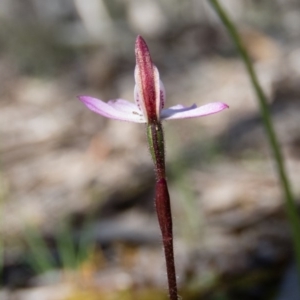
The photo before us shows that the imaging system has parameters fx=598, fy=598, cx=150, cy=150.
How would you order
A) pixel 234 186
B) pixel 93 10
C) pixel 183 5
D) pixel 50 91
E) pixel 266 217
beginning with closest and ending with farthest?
pixel 266 217, pixel 234 186, pixel 50 91, pixel 93 10, pixel 183 5

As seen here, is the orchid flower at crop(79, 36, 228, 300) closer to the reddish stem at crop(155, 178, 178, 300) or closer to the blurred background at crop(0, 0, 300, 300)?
the reddish stem at crop(155, 178, 178, 300)

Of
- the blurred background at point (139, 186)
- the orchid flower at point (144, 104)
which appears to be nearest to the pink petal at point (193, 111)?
the orchid flower at point (144, 104)

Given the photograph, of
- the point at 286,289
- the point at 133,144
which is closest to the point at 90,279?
the point at 286,289

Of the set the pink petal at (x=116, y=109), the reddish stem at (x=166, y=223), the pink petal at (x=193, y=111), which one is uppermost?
the pink petal at (x=116, y=109)

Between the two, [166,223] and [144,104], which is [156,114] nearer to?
[144,104]

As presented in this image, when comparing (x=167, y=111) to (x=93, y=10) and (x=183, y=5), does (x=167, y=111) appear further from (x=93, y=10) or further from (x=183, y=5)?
(x=183, y=5)

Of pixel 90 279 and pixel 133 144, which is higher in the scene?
pixel 133 144

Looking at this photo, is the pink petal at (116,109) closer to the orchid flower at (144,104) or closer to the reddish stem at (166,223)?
the orchid flower at (144,104)
